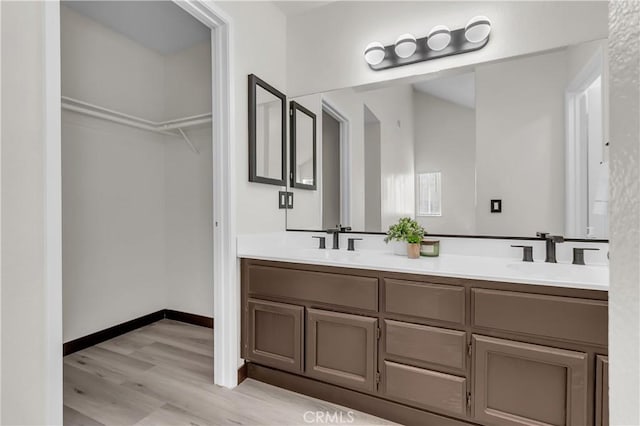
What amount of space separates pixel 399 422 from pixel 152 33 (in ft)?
11.0

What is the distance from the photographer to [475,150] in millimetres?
2008

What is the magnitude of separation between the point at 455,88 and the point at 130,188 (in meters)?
2.72

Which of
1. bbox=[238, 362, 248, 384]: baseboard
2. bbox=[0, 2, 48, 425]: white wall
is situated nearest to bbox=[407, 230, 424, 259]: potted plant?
bbox=[238, 362, 248, 384]: baseboard

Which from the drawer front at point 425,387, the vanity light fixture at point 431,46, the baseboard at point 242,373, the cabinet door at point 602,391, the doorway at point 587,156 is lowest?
the baseboard at point 242,373

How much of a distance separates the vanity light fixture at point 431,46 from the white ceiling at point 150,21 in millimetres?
1511

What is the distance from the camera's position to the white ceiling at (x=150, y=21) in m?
2.35

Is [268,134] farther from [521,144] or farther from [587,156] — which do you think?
[587,156]

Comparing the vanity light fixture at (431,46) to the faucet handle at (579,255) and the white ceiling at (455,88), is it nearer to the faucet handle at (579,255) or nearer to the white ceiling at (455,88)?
the white ceiling at (455,88)

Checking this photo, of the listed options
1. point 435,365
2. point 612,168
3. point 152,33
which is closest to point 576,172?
point 435,365

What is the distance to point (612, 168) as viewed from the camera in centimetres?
35

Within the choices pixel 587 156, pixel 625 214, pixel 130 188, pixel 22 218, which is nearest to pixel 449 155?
pixel 587 156

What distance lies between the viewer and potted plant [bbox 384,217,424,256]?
196 cm

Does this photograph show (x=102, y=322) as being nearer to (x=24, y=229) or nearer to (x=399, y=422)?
(x=24, y=229)

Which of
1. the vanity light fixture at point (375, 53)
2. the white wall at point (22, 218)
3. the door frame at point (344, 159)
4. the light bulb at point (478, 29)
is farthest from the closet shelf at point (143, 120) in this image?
the light bulb at point (478, 29)
